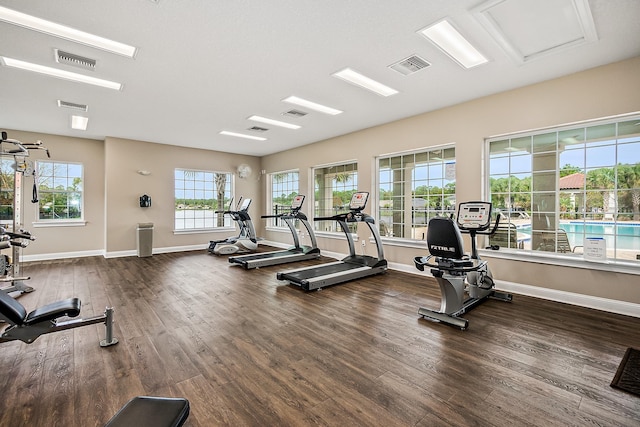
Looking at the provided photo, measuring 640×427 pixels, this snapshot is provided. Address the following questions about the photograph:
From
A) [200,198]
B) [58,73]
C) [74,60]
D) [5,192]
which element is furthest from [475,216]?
[5,192]

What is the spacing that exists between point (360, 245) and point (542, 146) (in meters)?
3.61

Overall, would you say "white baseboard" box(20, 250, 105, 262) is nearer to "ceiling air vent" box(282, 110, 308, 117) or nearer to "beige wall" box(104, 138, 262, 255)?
"beige wall" box(104, 138, 262, 255)

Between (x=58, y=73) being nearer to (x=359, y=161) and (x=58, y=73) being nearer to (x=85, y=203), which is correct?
(x=85, y=203)

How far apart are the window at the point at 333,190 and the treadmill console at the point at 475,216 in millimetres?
2993

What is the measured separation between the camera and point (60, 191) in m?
6.92

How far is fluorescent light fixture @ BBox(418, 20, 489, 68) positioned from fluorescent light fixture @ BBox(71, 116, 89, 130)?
6110 mm

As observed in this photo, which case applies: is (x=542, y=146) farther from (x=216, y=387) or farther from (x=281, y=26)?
(x=216, y=387)

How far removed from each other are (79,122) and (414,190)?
22.1ft

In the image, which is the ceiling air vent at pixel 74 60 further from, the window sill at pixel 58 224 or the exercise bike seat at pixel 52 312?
the window sill at pixel 58 224

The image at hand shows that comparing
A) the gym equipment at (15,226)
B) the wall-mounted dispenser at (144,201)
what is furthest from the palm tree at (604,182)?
the wall-mounted dispenser at (144,201)

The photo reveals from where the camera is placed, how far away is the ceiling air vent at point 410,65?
11.0 feet

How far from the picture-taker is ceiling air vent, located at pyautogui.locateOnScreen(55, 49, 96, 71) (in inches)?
127

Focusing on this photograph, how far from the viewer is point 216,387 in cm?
204

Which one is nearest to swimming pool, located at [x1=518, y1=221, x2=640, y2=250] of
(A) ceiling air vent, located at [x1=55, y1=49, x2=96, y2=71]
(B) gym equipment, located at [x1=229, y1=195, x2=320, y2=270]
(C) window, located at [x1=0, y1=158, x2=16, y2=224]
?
(B) gym equipment, located at [x1=229, y1=195, x2=320, y2=270]
